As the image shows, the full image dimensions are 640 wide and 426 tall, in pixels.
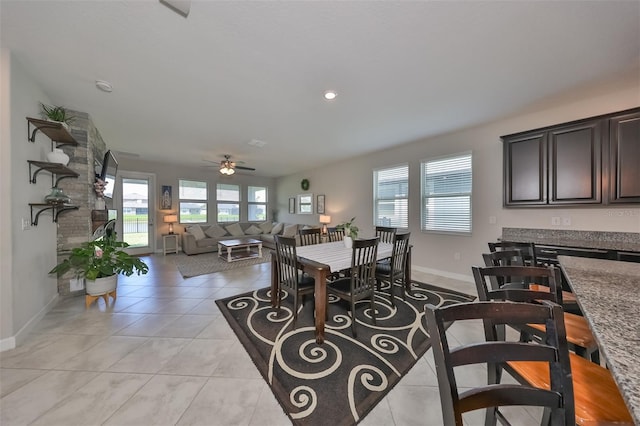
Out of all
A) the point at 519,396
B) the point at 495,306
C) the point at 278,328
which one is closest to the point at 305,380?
the point at 278,328

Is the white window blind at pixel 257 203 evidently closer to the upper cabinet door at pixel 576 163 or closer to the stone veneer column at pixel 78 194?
the stone veneer column at pixel 78 194

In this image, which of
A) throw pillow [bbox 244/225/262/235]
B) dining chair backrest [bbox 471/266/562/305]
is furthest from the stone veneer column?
dining chair backrest [bbox 471/266/562/305]

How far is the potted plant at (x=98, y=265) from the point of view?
2639 millimetres

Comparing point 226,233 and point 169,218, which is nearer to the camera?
point 169,218

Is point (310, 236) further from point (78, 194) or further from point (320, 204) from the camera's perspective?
point (78, 194)

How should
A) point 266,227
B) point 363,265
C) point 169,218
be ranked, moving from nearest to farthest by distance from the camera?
point 363,265
point 169,218
point 266,227

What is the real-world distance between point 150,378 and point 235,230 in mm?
5817

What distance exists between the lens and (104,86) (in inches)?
93.9

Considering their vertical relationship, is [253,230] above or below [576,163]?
below

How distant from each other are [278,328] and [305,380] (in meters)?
0.76

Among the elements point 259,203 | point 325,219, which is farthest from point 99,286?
point 259,203

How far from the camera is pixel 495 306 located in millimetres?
750

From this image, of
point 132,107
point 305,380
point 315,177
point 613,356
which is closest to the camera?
point 613,356

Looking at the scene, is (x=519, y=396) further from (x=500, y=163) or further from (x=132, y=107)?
(x=132, y=107)
